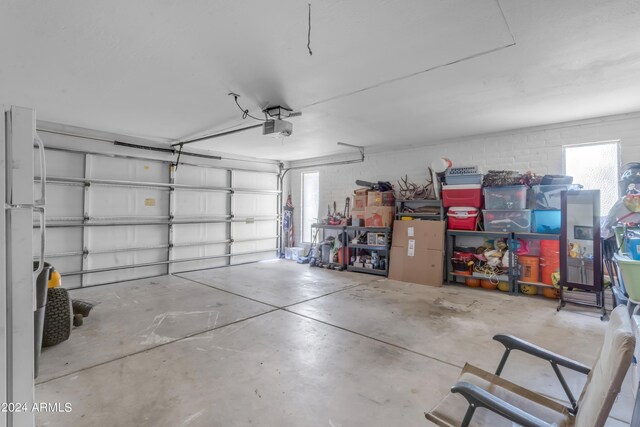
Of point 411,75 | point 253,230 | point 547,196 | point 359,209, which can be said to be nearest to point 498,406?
point 411,75

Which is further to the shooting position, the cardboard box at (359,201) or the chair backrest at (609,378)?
the cardboard box at (359,201)

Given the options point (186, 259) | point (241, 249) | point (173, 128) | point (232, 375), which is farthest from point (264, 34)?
point (241, 249)

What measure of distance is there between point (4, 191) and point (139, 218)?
4.89 meters

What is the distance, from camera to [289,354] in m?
2.77

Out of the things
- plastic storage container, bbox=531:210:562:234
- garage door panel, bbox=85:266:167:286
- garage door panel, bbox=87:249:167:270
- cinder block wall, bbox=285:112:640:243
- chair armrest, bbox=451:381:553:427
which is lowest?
garage door panel, bbox=85:266:167:286

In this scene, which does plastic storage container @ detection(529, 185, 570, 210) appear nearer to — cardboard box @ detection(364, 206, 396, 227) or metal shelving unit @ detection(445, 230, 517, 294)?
metal shelving unit @ detection(445, 230, 517, 294)

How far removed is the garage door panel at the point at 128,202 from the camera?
525 centimetres

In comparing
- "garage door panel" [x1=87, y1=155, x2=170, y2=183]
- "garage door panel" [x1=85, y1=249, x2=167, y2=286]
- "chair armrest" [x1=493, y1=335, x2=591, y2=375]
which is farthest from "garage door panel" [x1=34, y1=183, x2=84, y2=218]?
"chair armrest" [x1=493, y1=335, x2=591, y2=375]

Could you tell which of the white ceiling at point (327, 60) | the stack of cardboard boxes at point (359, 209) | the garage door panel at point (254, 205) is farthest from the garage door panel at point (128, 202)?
the stack of cardboard boxes at point (359, 209)

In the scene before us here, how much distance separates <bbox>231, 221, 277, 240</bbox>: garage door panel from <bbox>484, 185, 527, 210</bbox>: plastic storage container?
16.6ft

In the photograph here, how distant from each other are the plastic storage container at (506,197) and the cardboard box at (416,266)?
114 centimetres

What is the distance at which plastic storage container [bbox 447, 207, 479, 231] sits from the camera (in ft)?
16.9

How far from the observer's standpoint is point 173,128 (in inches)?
199

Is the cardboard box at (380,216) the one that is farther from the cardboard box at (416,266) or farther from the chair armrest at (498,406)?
the chair armrest at (498,406)
